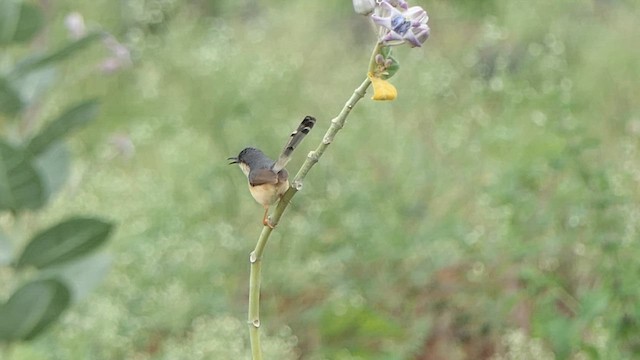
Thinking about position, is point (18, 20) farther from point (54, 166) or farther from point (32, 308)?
point (32, 308)

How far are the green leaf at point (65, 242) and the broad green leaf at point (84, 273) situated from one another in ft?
0.24

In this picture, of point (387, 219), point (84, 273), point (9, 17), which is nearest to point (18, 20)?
point (9, 17)

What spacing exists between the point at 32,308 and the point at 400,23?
3.46 feet

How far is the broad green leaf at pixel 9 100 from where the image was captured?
4.47 feet

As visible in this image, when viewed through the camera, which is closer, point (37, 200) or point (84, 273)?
point (37, 200)

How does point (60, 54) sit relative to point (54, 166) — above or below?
above

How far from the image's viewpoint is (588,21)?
2945 millimetres

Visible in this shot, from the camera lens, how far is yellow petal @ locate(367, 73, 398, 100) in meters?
0.36

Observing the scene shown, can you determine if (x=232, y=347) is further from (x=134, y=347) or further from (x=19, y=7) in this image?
(x=19, y=7)

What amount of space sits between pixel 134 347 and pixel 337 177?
526mm

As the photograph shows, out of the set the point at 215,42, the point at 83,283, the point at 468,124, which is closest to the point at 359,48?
the point at 215,42

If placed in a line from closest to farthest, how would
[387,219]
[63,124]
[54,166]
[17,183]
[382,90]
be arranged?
[382,90] < [17,183] < [63,124] < [54,166] < [387,219]

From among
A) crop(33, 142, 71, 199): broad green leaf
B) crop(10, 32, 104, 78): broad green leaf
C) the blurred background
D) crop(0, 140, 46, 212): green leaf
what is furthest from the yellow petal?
crop(33, 142, 71, 199): broad green leaf

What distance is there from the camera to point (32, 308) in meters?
1.33
